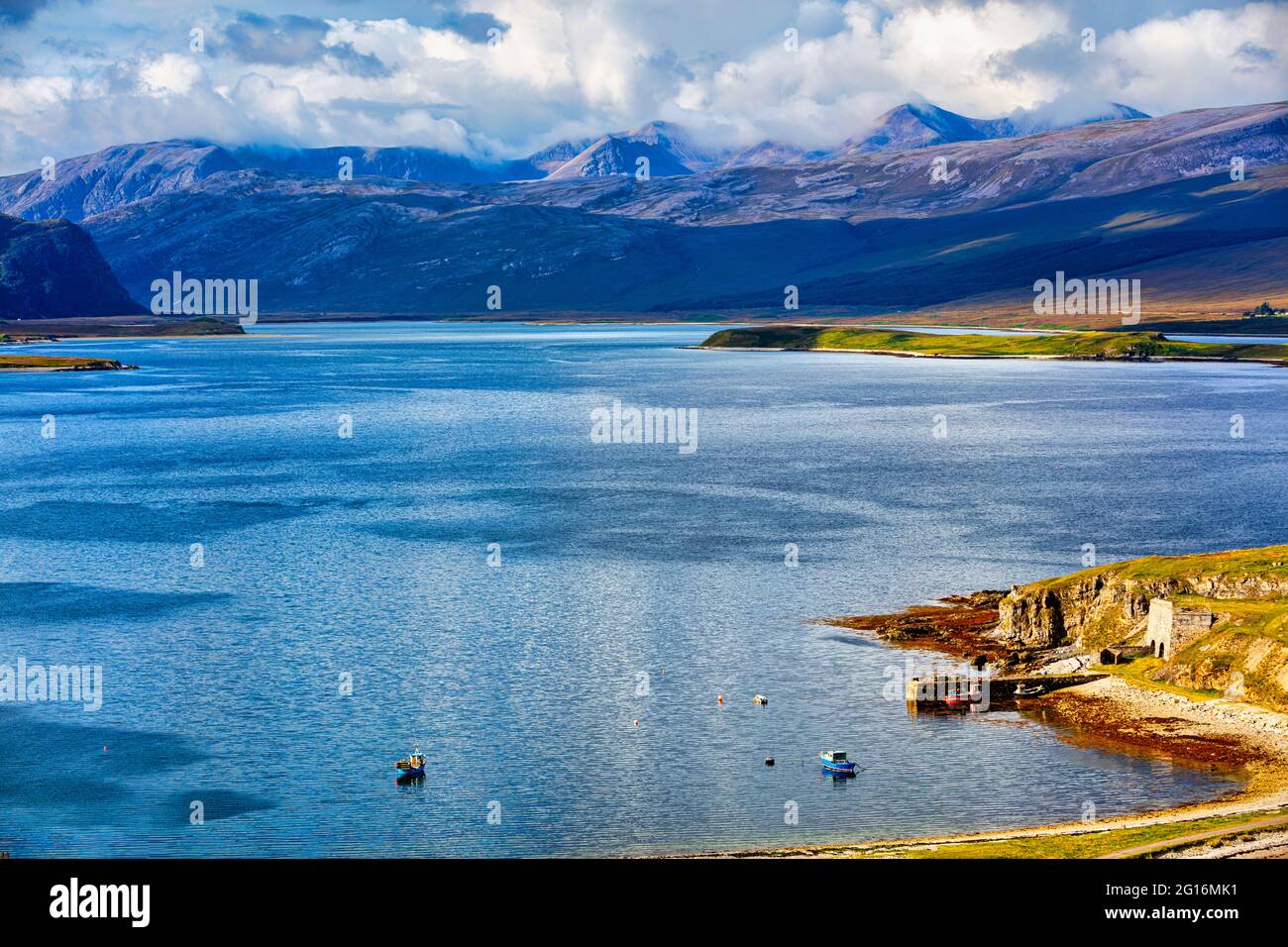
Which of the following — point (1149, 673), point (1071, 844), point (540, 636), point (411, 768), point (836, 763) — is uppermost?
point (540, 636)

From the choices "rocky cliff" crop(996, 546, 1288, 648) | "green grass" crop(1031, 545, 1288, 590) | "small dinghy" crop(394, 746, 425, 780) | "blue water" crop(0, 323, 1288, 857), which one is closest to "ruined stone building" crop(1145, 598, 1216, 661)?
"rocky cliff" crop(996, 546, 1288, 648)

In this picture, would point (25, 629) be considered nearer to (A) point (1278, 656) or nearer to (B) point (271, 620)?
(B) point (271, 620)

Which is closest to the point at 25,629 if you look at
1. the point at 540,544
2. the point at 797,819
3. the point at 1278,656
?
the point at 540,544

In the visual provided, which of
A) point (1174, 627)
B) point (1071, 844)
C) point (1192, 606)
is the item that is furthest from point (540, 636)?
point (1071, 844)

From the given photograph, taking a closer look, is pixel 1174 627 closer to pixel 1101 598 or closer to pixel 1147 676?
pixel 1147 676

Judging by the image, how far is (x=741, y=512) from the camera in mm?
110938

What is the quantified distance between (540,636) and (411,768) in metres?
21.4

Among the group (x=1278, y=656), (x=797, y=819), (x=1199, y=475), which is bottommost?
(x=797, y=819)

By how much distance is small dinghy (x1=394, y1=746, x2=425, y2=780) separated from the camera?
51.0 meters

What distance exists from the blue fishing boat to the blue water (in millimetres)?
827

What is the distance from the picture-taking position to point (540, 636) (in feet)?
237
